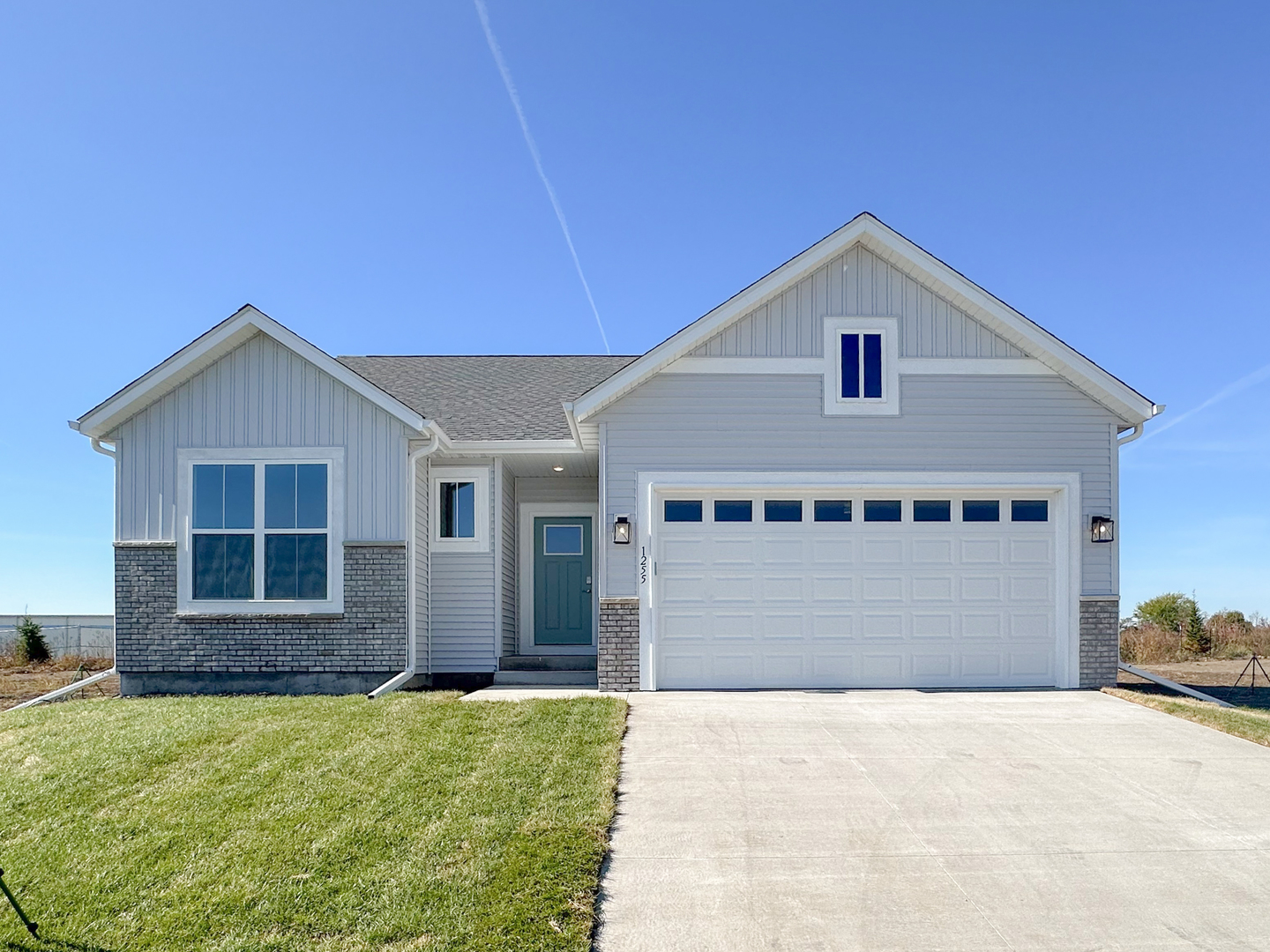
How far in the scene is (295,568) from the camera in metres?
11.6

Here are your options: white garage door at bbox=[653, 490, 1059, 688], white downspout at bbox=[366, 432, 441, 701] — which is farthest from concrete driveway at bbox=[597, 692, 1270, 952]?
white downspout at bbox=[366, 432, 441, 701]

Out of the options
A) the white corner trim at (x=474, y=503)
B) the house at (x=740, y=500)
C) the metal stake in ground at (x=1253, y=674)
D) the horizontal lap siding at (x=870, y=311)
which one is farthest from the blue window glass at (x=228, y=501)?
the metal stake in ground at (x=1253, y=674)

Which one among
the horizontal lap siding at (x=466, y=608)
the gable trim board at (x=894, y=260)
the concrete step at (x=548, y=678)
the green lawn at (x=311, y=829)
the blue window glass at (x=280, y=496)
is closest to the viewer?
the green lawn at (x=311, y=829)

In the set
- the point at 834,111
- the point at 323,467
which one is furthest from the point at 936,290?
the point at 323,467

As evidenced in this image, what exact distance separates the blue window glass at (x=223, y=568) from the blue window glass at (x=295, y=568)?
250mm

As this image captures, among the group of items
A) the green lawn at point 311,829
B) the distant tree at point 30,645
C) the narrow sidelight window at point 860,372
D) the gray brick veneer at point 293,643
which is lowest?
the distant tree at point 30,645

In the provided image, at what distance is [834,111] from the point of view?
13.4 m

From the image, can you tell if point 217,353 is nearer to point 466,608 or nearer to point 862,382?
point 466,608

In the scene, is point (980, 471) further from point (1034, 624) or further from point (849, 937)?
point (849, 937)

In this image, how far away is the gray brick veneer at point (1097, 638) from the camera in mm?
11297

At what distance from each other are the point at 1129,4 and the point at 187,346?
41.8 ft

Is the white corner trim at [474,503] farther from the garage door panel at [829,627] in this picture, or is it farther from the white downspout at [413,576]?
the garage door panel at [829,627]

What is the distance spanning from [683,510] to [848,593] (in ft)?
7.54

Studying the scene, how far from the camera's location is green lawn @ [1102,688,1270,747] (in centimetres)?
871
